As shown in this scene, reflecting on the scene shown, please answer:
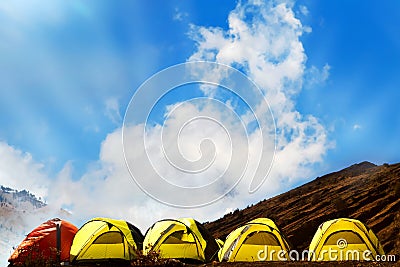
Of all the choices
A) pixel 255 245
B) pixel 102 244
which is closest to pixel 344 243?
pixel 255 245

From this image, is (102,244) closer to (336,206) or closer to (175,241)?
(175,241)

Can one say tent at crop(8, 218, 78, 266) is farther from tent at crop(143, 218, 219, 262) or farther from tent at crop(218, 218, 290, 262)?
tent at crop(218, 218, 290, 262)

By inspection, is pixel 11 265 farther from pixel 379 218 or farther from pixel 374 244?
pixel 379 218

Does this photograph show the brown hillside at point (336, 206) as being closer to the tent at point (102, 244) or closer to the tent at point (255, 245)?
the tent at point (255, 245)

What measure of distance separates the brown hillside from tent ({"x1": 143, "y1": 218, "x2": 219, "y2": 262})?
46.3 ft

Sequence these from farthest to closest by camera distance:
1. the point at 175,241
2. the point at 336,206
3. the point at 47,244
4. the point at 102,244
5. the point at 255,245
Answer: the point at 336,206, the point at 47,244, the point at 175,241, the point at 255,245, the point at 102,244

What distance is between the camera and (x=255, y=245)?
1800cm

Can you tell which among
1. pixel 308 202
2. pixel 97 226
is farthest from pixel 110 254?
pixel 308 202

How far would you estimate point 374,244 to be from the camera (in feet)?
59.7

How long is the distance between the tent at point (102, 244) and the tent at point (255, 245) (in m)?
3.58

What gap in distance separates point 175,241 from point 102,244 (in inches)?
109

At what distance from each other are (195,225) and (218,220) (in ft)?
88.9

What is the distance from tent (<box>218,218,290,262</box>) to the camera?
702 inches

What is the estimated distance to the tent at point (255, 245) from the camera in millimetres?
17828
